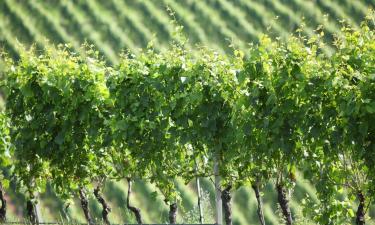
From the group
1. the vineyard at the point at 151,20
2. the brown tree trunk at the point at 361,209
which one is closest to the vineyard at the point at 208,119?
the brown tree trunk at the point at 361,209

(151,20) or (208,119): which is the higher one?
(151,20)

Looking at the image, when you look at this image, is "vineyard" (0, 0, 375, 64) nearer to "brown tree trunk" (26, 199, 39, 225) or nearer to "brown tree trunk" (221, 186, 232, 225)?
"brown tree trunk" (26, 199, 39, 225)

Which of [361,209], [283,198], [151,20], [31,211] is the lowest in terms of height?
[361,209]

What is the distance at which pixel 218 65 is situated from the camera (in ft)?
18.4

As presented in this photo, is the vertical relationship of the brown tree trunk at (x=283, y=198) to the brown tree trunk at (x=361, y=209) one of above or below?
above

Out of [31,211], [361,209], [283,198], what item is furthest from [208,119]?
[31,211]

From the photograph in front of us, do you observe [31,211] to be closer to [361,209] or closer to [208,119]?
[208,119]

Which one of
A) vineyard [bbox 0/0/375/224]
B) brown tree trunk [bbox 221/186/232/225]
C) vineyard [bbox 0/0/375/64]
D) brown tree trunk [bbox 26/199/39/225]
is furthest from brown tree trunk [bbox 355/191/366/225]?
vineyard [bbox 0/0/375/64]

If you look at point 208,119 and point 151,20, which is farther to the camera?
point 151,20

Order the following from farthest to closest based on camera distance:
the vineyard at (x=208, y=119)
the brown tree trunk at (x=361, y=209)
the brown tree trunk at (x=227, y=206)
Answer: the brown tree trunk at (x=227, y=206)
the brown tree trunk at (x=361, y=209)
the vineyard at (x=208, y=119)

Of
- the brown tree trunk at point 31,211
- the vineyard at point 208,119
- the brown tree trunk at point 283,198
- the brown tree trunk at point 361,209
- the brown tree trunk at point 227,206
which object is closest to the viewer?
the vineyard at point 208,119

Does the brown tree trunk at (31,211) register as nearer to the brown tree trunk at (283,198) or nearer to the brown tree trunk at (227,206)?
the brown tree trunk at (227,206)

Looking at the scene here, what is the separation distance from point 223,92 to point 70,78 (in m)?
1.43

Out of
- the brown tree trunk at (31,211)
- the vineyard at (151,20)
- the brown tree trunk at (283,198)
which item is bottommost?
the brown tree trunk at (283,198)
